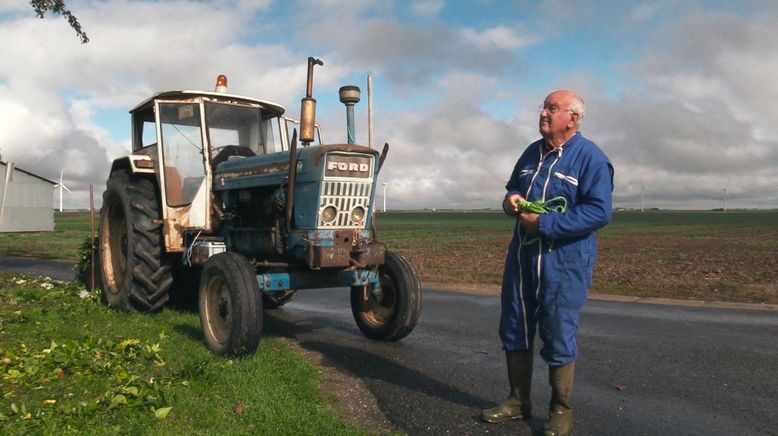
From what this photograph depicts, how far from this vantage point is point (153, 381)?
4.21 metres

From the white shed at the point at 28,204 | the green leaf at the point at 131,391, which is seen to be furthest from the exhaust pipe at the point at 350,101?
the white shed at the point at 28,204

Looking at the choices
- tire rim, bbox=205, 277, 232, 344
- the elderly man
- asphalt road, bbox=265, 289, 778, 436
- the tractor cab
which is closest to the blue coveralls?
the elderly man

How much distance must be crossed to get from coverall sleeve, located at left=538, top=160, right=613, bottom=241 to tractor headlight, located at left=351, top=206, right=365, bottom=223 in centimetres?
273

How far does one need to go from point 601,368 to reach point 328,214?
8.98ft

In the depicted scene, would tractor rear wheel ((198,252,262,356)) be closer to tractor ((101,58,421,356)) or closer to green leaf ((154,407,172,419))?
tractor ((101,58,421,356))

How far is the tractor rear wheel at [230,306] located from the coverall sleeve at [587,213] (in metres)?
2.73

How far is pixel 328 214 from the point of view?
5.69m

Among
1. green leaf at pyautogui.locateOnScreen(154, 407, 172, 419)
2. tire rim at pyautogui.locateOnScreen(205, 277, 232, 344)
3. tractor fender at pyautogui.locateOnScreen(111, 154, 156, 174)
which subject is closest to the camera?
green leaf at pyautogui.locateOnScreen(154, 407, 172, 419)

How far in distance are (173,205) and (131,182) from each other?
76 cm

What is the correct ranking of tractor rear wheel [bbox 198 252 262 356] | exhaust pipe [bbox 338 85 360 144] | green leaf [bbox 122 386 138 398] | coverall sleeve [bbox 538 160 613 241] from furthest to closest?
exhaust pipe [bbox 338 85 360 144] < tractor rear wheel [bbox 198 252 262 356] < green leaf [bbox 122 386 138 398] < coverall sleeve [bbox 538 160 613 241]

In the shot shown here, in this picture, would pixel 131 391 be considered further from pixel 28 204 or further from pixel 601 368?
pixel 28 204

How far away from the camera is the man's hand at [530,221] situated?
3.37m

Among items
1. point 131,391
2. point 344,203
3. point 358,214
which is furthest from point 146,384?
point 358,214

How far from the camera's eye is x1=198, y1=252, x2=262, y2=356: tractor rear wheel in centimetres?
506
